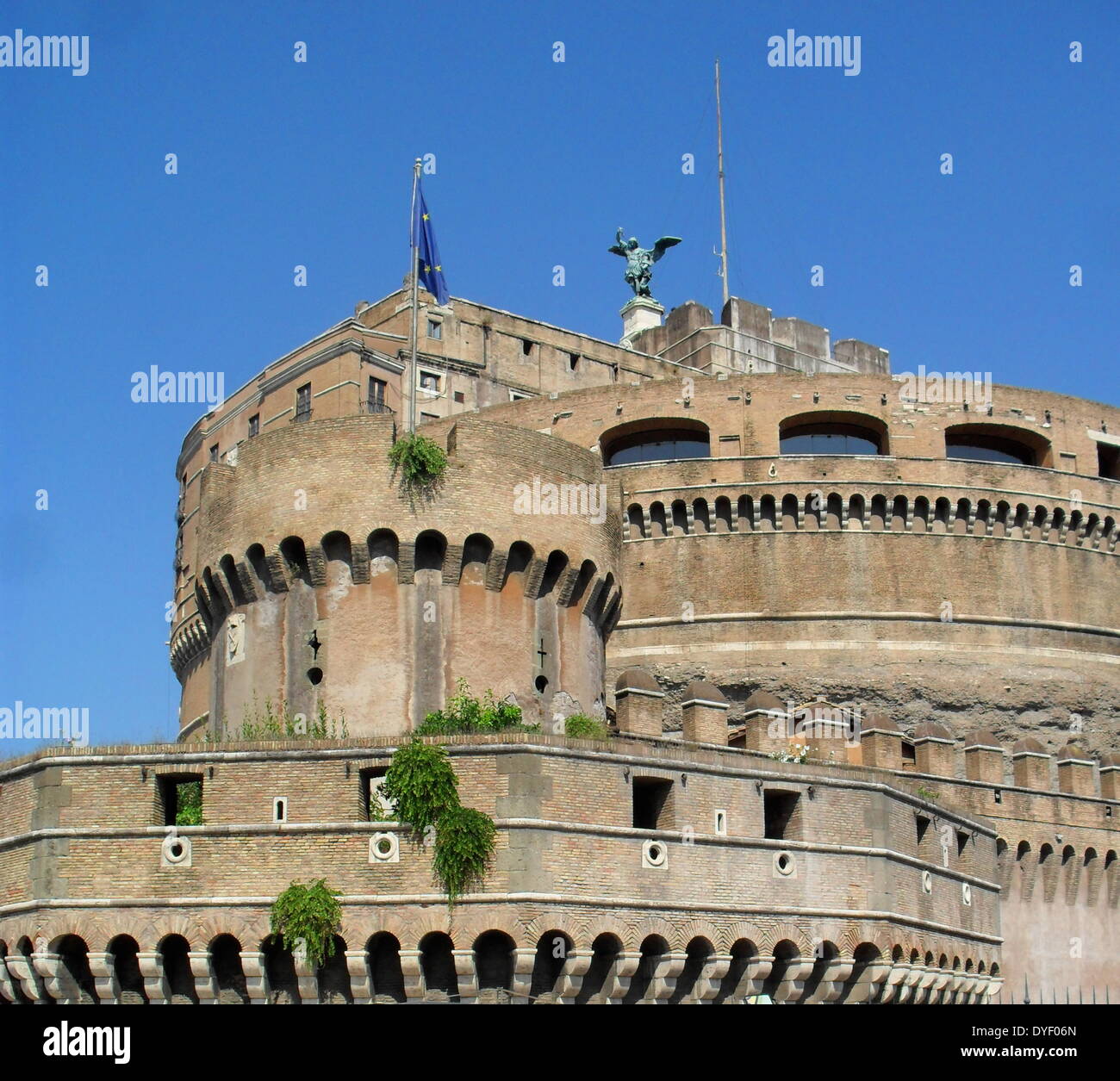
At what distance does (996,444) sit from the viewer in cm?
5669

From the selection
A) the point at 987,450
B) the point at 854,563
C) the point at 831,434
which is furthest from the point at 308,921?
the point at 987,450

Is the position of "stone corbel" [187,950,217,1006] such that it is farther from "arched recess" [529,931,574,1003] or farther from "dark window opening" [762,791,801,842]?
"dark window opening" [762,791,801,842]

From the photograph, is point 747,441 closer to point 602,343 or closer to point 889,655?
point 889,655

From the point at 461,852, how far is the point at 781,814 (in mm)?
6866

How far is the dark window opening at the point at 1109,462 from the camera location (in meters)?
57.6

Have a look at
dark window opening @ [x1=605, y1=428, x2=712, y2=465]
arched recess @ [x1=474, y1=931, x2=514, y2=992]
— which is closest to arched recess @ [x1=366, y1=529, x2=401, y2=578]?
arched recess @ [x1=474, y1=931, x2=514, y2=992]

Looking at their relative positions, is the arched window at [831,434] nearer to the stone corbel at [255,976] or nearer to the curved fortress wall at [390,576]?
the curved fortress wall at [390,576]

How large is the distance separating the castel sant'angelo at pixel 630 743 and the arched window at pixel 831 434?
0.36 meters

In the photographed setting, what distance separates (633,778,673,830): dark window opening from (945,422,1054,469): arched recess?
2768cm

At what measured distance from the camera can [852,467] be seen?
52156mm

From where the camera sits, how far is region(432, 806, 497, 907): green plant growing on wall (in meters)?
26.4

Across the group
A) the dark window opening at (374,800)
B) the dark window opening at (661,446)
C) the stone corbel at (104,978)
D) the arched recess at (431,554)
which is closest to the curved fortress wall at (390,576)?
the arched recess at (431,554)

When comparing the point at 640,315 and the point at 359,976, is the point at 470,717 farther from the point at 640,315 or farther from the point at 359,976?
the point at 640,315

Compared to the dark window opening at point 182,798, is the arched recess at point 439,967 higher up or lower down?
lower down
